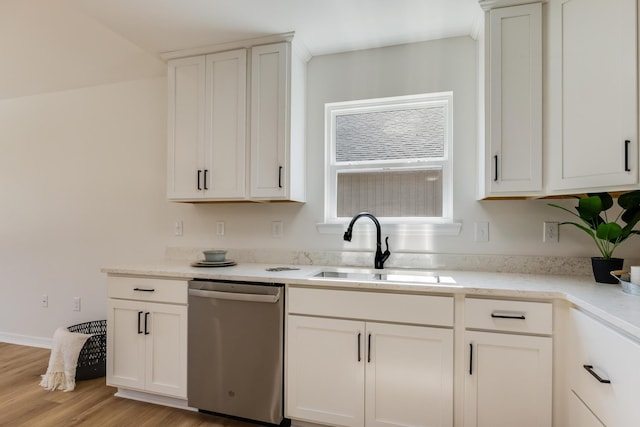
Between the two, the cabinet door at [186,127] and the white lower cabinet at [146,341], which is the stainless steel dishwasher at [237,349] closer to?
the white lower cabinet at [146,341]

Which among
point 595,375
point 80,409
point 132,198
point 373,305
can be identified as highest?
point 132,198

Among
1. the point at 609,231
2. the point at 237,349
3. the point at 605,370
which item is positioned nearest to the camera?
the point at 605,370

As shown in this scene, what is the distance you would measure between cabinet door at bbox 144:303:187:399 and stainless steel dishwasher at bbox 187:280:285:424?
0.21 feet

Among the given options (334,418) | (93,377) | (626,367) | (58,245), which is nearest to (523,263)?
(626,367)

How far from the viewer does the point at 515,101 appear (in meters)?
1.82

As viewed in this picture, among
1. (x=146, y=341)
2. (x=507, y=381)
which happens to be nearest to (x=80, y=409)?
(x=146, y=341)

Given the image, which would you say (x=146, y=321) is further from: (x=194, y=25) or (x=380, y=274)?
(x=194, y=25)

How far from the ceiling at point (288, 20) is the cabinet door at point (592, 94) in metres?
0.53

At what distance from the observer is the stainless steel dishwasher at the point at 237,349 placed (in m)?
1.82

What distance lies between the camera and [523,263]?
203 centimetres

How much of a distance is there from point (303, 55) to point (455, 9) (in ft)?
3.35

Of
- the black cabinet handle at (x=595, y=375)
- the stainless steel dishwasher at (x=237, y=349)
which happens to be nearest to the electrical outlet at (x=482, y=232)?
the black cabinet handle at (x=595, y=375)

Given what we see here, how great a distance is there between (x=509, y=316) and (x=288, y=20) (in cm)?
203

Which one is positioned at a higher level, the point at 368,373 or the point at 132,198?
the point at 132,198
